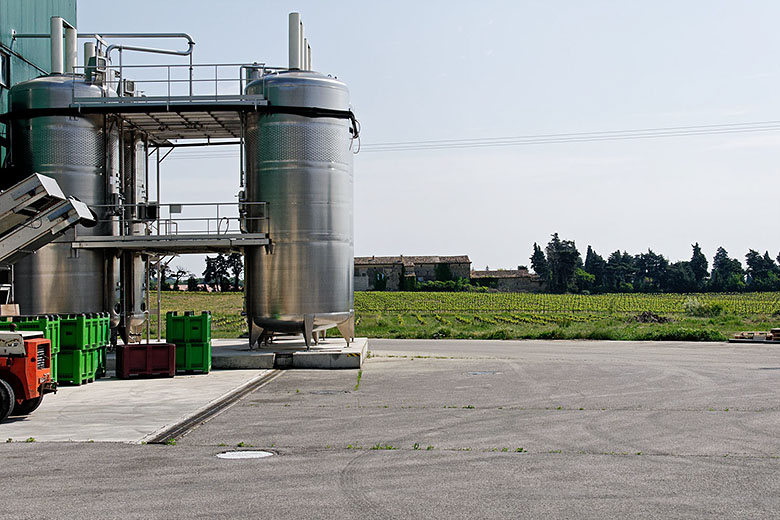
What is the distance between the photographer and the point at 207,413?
1337cm

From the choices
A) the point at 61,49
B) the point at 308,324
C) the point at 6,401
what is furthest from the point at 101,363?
the point at 61,49

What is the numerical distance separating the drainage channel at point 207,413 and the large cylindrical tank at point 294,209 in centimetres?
308

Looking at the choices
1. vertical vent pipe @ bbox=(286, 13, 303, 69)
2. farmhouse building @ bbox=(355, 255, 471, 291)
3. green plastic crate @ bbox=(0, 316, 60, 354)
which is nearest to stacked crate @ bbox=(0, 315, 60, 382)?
green plastic crate @ bbox=(0, 316, 60, 354)

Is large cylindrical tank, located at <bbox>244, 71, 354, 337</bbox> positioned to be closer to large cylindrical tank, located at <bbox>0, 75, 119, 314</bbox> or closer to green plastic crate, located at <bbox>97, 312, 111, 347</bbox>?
large cylindrical tank, located at <bbox>0, 75, 119, 314</bbox>

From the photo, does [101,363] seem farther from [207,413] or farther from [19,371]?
[19,371]

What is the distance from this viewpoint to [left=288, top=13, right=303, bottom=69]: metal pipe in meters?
22.4

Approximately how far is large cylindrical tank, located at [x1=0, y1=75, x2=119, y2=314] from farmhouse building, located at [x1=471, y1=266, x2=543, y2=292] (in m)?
103

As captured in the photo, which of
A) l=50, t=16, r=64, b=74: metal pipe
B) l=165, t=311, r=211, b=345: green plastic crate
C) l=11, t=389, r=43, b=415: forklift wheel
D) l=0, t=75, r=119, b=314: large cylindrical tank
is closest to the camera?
l=11, t=389, r=43, b=415: forklift wheel

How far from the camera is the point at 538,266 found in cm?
16150

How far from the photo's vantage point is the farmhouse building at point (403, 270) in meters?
118

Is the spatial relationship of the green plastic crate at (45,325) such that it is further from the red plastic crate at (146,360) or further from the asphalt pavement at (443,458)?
the asphalt pavement at (443,458)

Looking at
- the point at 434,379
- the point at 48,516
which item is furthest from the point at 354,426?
the point at 434,379

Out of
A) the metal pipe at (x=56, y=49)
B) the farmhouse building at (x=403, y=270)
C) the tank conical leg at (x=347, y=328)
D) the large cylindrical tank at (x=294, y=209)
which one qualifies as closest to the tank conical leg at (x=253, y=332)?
the large cylindrical tank at (x=294, y=209)

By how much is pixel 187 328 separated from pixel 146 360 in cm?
122
